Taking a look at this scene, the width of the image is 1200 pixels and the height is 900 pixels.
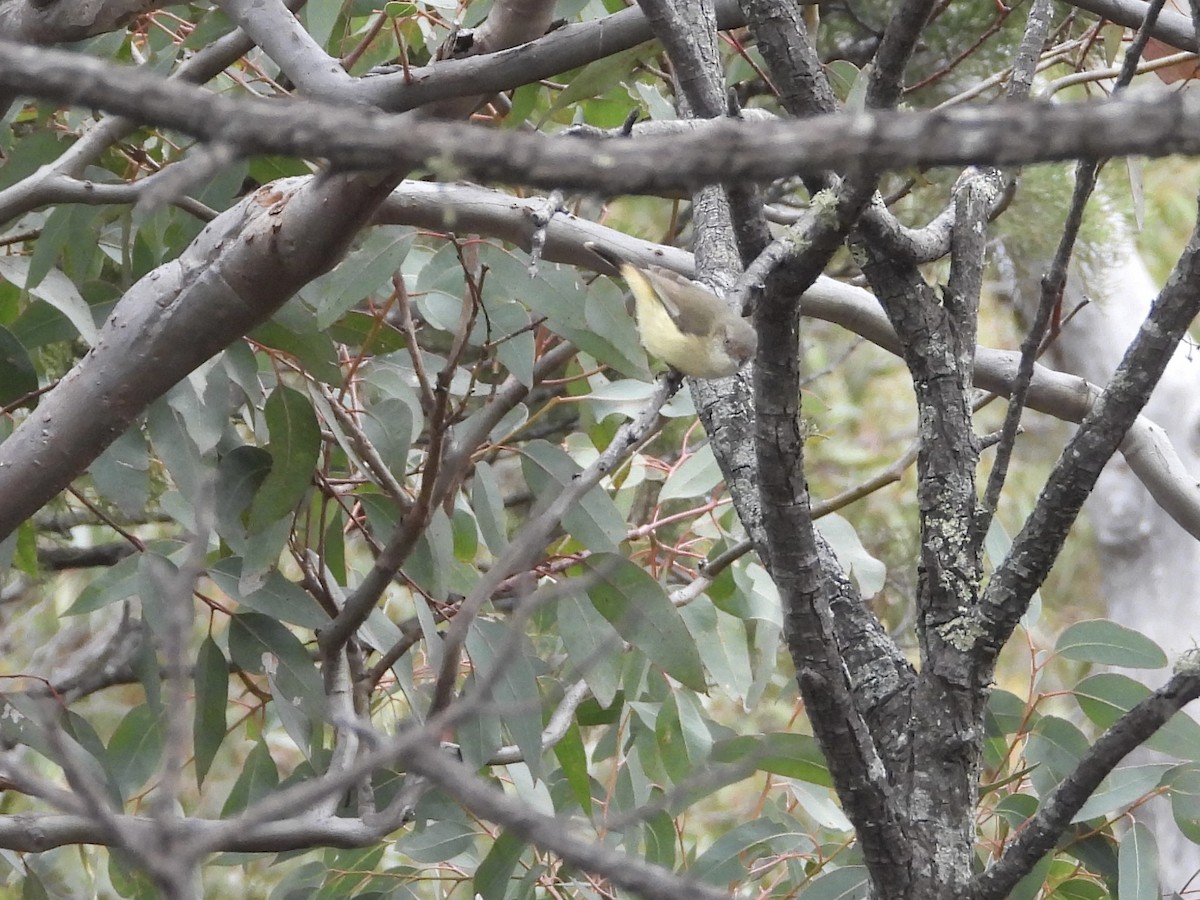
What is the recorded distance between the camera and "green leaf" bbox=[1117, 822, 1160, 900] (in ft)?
4.24

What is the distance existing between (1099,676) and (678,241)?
1.64 m

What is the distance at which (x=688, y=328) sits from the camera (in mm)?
1214

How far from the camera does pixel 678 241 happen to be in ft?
9.34

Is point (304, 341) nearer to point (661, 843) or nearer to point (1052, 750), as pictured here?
point (661, 843)

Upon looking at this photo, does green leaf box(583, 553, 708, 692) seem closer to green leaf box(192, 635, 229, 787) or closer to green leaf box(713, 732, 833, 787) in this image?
green leaf box(713, 732, 833, 787)

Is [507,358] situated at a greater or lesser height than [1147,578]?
lesser

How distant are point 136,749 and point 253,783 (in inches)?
7.6

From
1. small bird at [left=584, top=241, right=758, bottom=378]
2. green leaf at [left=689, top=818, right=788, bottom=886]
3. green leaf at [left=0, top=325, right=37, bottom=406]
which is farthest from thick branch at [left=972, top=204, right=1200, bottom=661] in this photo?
green leaf at [left=0, top=325, right=37, bottom=406]

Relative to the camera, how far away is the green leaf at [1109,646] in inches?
56.0

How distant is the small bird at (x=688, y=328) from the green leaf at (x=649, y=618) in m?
0.32

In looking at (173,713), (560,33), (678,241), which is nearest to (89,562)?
(678,241)

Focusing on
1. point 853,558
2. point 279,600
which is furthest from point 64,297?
point 853,558

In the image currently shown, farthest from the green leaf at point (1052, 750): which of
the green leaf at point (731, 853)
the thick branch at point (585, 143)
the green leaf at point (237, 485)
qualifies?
the thick branch at point (585, 143)

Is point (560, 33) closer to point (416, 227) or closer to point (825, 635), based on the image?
point (416, 227)
